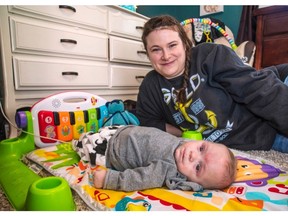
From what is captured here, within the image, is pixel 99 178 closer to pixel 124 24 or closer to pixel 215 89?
pixel 215 89

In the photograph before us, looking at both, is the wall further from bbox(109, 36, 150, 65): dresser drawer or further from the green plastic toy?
the green plastic toy

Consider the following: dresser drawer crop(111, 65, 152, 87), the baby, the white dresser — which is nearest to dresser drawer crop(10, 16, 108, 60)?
the white dresser

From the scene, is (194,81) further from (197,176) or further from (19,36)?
(19,36)

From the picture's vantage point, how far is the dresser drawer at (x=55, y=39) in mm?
939

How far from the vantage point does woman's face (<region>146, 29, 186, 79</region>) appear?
2.71 feet

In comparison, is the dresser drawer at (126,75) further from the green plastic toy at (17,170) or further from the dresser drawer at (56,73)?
the green plastic toy at (17,170)

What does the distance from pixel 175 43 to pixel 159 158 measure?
1.55ft

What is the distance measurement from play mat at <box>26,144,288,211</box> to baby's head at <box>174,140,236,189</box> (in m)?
0.03

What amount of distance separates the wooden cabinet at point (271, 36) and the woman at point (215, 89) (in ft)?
2.51

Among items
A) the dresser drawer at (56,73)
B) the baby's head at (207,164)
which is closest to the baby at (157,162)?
the baby's head at (207,164)

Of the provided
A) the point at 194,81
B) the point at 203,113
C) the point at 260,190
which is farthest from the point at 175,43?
the point at 260,190

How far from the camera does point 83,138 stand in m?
0.77

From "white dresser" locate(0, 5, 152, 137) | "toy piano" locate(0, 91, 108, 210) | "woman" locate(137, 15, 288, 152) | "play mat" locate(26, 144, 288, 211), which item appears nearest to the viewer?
"play mat" locate(26, 144, 288, 211)

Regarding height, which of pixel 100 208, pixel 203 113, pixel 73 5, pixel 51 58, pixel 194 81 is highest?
pixel 73 5
